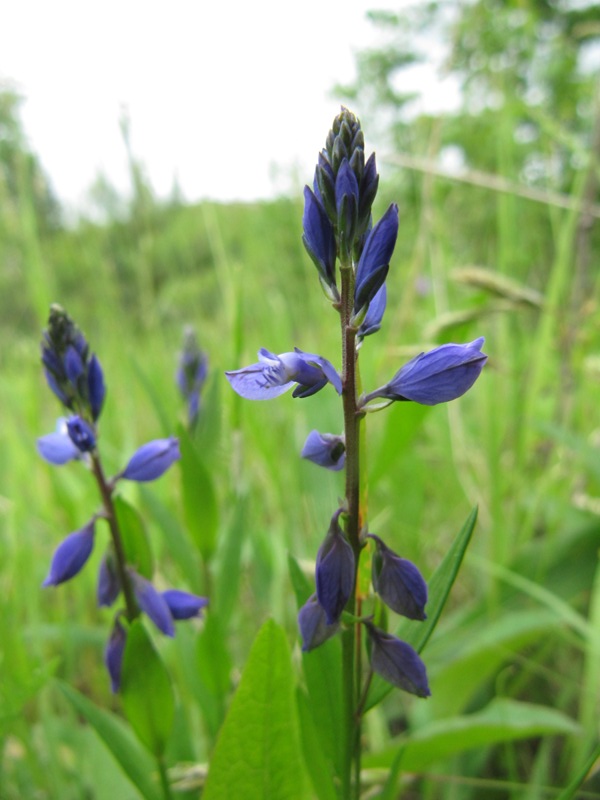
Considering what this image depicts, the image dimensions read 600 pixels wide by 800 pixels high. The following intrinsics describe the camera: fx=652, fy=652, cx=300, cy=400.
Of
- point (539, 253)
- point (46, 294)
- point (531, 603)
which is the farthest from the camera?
point (539, 253)

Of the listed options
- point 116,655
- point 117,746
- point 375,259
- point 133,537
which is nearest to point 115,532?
point 133,537

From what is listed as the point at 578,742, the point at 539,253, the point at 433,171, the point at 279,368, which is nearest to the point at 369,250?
the point at 279,368

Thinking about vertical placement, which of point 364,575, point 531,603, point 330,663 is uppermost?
point 364,575

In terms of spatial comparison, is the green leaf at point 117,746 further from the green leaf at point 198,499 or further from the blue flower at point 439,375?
the blue flower at point 439,375

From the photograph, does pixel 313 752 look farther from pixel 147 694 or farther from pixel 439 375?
pixel 439 375

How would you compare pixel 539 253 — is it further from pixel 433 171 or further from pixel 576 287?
pixel 433 171

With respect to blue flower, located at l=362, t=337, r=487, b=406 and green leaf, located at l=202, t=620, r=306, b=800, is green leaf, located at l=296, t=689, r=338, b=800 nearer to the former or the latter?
green leaf, located at l=202, t=620, r=306, b=800

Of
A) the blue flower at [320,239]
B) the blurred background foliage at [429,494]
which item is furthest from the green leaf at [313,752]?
the blue flower at [320,239]
